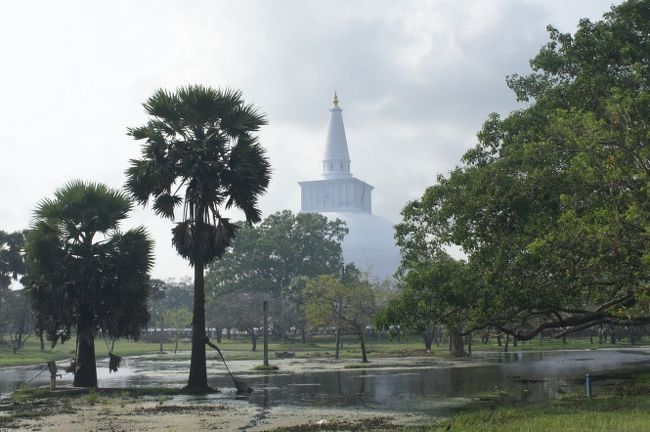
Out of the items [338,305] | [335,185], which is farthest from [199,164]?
[335,185]

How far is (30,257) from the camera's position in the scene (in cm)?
3097

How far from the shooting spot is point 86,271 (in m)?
30.3

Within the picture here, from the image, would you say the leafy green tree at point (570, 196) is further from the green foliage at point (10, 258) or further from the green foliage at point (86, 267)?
the green foliage at point (10, 258)

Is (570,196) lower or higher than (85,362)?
higher

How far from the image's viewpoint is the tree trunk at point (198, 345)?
2867 cm

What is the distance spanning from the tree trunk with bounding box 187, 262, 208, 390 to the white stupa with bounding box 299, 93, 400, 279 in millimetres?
114469

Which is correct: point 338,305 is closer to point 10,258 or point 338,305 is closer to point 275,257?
point 10,258

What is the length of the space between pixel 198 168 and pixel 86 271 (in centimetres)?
623

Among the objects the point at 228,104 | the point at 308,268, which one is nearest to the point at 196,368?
the point at 228,104

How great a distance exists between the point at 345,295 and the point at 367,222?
308 feet

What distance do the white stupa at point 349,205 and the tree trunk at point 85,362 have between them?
114 meters

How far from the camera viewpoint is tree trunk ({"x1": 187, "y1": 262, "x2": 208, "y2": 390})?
2867 cm

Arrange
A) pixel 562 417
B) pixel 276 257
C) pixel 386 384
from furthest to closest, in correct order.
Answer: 1. pixel 276 257
2. pixel 386 384
3. pixel 562 417

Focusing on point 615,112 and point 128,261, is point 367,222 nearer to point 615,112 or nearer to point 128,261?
point 128,261
